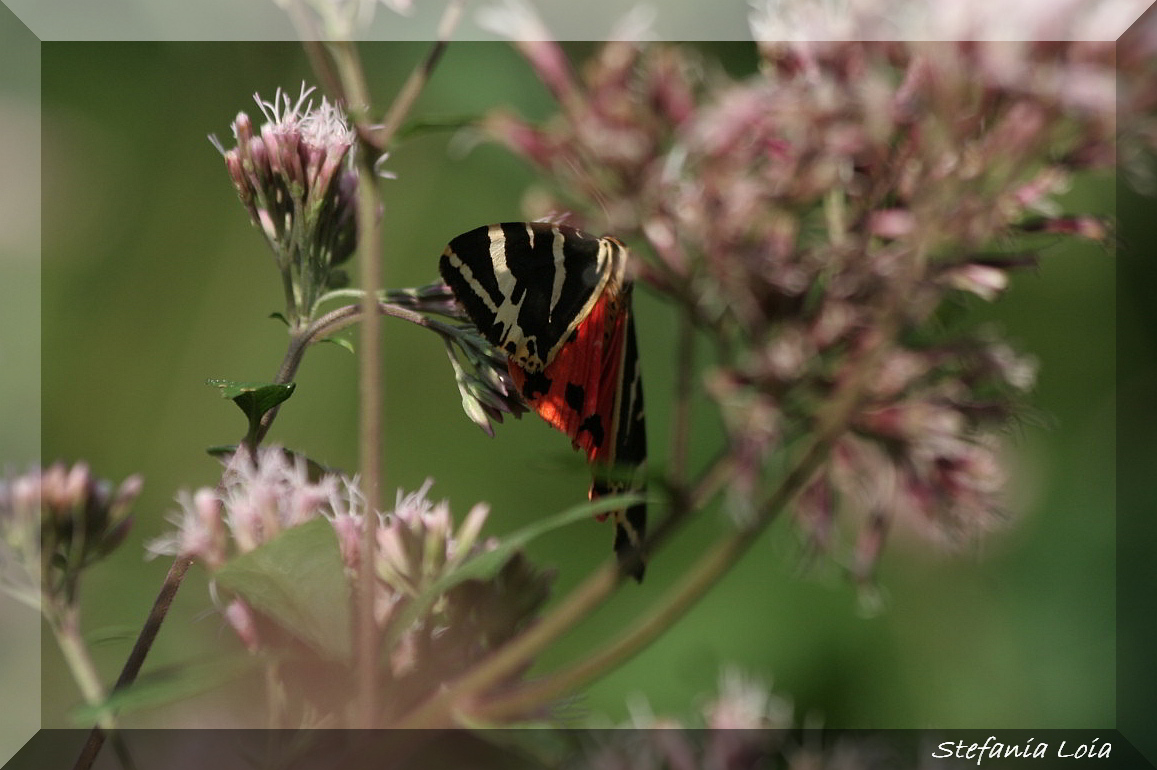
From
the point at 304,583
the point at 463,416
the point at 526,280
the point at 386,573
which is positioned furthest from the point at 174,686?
the point at 463,416

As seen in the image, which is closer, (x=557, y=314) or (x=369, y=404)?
(x=369, y=404)

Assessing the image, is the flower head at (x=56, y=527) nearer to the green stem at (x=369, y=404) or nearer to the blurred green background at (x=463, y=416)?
the green stem at (x=369, y=404)

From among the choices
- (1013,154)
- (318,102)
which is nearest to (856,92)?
(1013,154)

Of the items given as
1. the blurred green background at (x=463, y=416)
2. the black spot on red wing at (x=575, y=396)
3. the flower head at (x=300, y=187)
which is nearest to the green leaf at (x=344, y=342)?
the flower head at (x=300, y=187)

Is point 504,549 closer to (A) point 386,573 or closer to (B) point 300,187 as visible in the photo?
(A) point 386,573

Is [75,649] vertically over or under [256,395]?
under

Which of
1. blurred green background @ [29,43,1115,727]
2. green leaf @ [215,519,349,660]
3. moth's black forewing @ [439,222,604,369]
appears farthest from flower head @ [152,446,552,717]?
blurred green background @ [29,43,1115,727]

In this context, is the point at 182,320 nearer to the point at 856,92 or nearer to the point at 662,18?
the point at 662,18
